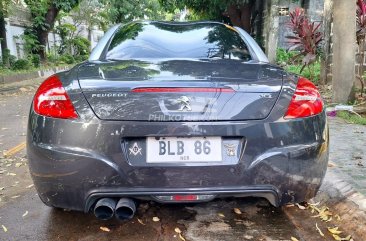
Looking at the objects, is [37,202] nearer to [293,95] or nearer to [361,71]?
[293,95]

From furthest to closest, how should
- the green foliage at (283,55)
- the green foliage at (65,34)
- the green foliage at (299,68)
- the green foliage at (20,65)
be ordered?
the green foliage at (65,34), the green foliage at (20,65), the green foliage at (283,55), the green foliage at (299,68)

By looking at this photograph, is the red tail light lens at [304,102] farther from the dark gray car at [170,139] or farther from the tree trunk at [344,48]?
the tree trunk at [344,48]

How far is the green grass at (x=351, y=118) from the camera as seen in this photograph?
546 centimetres

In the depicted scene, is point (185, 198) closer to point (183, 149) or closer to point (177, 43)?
point (183, 149)

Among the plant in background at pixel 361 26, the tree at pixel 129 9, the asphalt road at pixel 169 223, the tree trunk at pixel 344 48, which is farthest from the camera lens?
the tree at pixel 129 9

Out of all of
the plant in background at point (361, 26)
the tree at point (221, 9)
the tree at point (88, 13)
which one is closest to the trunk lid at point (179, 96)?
the plant in background at point (361, 26)

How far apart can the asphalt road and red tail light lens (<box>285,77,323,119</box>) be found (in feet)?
2.65

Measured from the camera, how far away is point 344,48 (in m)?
5.94

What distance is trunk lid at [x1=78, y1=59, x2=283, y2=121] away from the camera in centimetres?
200

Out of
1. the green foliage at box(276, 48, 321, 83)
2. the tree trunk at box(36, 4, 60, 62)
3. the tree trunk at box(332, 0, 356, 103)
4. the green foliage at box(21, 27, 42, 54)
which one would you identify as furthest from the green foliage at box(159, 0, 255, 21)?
the tree trunk at box(332, 0, 356, 103)

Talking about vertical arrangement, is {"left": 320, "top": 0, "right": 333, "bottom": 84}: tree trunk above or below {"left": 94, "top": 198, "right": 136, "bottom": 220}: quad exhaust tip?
above

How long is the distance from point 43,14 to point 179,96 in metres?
19.6

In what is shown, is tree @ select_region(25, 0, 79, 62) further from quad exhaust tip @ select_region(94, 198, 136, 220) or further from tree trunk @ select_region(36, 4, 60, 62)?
quad exhaust tip @ select_region(94, 198, 136, 220)

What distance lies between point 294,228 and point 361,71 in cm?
608
